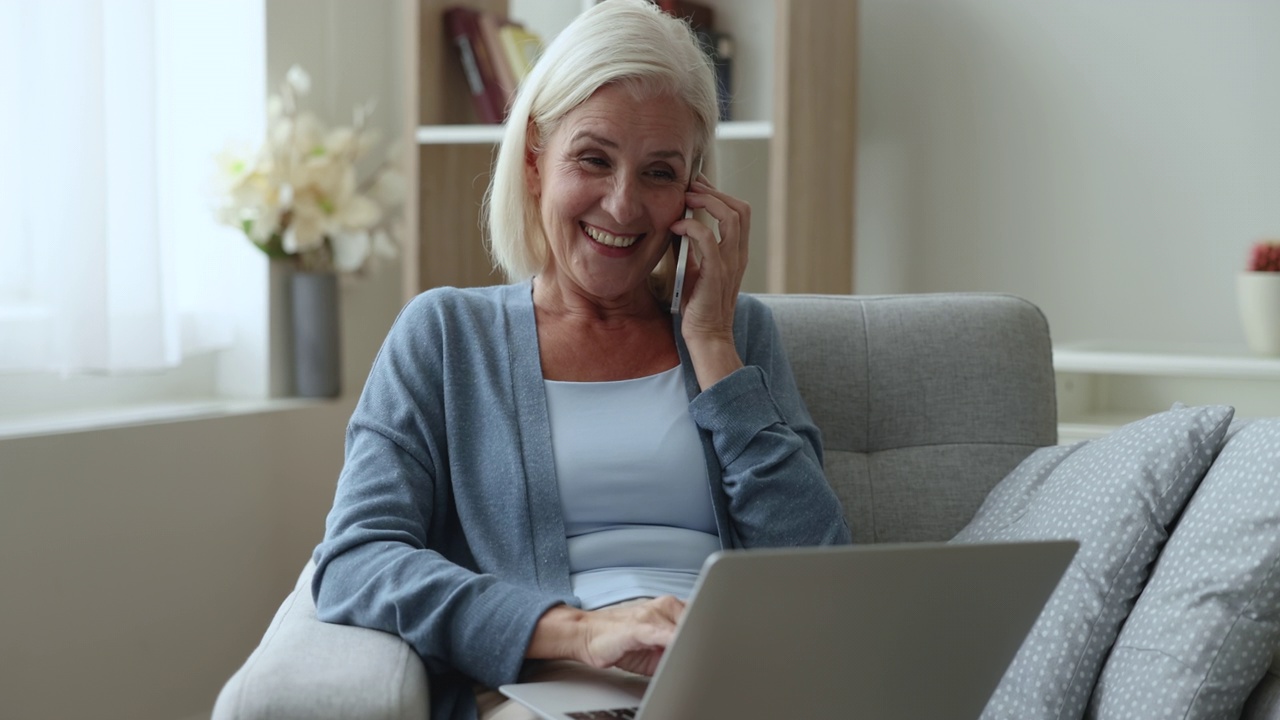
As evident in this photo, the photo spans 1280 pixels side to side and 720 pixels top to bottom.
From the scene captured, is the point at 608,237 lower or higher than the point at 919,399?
higher

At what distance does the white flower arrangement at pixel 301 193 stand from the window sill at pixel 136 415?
0.97ft

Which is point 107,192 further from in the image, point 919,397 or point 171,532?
point 919,397

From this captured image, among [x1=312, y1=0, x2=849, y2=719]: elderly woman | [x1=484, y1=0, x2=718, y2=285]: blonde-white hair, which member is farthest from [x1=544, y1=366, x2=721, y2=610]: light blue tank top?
[x1=484, y1=0, x2=718, y2=285]: blonde-white hair

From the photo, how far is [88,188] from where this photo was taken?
7.06ft

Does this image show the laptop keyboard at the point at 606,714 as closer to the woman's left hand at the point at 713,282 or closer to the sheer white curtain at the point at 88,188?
the woman's left hand at the point at 713,282

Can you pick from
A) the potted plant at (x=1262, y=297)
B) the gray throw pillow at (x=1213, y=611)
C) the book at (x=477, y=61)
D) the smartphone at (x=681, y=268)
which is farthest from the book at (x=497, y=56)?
the gray throw pillow at (x=1213, y=611)

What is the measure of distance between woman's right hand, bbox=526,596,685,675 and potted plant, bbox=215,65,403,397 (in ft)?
4.87

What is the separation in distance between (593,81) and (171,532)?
1.35 metres

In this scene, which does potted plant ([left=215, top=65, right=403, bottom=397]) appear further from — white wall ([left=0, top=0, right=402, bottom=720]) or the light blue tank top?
the light blue tank top

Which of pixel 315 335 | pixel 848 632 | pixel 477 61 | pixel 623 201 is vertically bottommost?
pixel 848 632

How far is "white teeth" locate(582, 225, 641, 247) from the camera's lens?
153 centimetres

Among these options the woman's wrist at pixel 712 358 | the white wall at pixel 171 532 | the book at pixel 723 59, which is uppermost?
the book at pixel 723 59

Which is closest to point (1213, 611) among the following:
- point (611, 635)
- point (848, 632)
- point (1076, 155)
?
point (848, 632)

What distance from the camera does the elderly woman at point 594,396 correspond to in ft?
4.53
